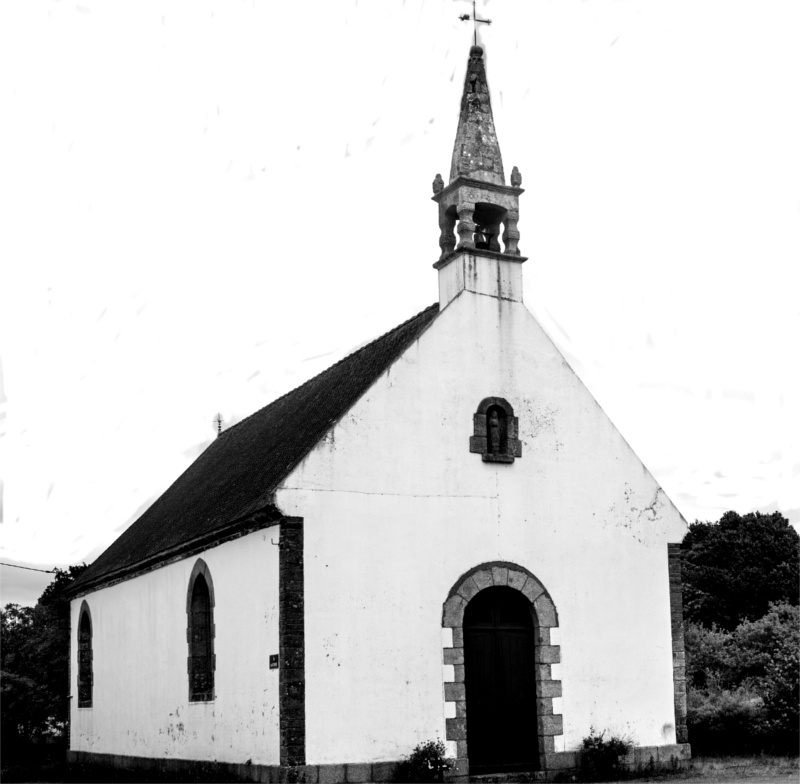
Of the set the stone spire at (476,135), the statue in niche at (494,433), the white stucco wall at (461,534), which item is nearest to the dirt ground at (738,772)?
the white stucco wall at (461,534)

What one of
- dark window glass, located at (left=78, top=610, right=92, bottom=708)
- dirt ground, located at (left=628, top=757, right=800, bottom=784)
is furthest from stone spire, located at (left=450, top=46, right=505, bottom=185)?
dark window glass, located at (left=78, top=610, right=92, bottom=708)

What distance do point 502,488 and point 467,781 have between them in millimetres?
4968

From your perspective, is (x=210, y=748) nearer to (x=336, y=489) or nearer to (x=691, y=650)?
(x=336, y=489)

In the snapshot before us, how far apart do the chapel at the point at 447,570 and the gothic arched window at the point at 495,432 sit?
4cm

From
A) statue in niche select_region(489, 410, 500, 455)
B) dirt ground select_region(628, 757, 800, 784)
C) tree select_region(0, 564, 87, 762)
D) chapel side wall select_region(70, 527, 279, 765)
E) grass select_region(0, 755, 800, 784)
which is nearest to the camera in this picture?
dirt ground select_region(628, 757, 800, 784)

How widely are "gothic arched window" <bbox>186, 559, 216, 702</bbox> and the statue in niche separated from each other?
5704 millimetres

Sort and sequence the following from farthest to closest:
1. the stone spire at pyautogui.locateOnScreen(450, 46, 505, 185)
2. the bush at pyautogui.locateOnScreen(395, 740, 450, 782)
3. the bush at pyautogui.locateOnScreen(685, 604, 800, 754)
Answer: the bush at pyautogui.locateOnScreen(685, 604, 800, 754) → the stone spire at pyautogui.locateOnScreen(450, 46, 505, 185) → the bush at pyautogui.locateOnScreen(395, 740, 450, 782)

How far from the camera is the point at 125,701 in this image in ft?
88.5

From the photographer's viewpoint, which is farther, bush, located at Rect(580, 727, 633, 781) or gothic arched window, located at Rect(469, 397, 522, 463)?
gothic arched window, located at Rect(469, 397, 522, 463)

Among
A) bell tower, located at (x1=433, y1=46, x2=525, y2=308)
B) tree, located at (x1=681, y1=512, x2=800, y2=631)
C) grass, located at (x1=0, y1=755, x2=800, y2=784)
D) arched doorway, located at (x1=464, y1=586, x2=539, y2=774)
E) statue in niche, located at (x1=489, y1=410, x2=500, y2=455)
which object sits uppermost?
bell tower, located at (x1=433, y1=46, x2=525, y2=308)

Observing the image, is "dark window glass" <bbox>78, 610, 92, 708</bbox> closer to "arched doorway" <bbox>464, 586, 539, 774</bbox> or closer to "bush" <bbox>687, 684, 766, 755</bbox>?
"arched doorway" <bbox>464, 586, 539, 774</bbox>

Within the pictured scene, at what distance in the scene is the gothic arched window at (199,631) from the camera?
74.3 ft

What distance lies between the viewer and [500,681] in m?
21.1

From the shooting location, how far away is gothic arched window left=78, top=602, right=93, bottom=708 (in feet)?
102
